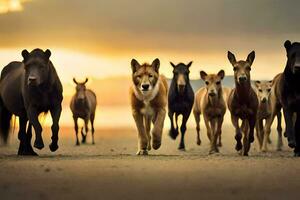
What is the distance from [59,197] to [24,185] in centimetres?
115

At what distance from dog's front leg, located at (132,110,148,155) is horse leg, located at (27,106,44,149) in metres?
1.96

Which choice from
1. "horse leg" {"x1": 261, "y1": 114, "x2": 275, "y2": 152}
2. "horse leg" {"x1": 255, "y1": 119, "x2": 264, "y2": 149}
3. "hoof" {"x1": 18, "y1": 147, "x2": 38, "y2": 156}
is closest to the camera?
"hoof" {"x1": 18, "y1": 147, "x2": 38, "y2": 156}

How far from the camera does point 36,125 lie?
14211 millimetres

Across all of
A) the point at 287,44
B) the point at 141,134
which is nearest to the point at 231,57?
the point at 287,44

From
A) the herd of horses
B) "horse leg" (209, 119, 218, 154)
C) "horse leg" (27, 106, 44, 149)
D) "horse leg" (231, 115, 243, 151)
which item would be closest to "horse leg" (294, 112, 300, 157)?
the herd of horses

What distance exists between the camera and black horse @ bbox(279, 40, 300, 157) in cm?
1402

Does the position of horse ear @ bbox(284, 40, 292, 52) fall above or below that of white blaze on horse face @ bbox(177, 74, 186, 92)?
above

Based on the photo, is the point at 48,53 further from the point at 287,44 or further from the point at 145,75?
the point at 287,44

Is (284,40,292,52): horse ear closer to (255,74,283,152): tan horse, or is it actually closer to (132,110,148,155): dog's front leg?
(255,74,283,152): tan horse

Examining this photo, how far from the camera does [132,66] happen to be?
14328mm

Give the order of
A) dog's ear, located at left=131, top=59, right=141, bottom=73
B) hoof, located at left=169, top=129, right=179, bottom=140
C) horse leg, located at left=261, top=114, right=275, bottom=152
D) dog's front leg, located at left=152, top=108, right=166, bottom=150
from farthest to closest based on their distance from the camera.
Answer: hoof, located at left=169, top=129, right=179, bottom=140 → horse leg, located at left=261, top=114, right=275, bottom=152 → dog's ear, located at left=131, top=59, right=141, bottom=73 → dog's front leg, located at left=152, top=108, right=166, bottom=150

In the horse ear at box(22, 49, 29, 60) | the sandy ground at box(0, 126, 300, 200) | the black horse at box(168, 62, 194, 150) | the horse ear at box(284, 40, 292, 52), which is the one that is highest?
the horse ear at box(284, 40, 292, 52)

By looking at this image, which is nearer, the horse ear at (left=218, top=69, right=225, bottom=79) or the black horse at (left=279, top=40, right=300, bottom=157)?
the black horse at (left=279, top=40, right=300, bottom=157)

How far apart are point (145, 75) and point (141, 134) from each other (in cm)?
122
